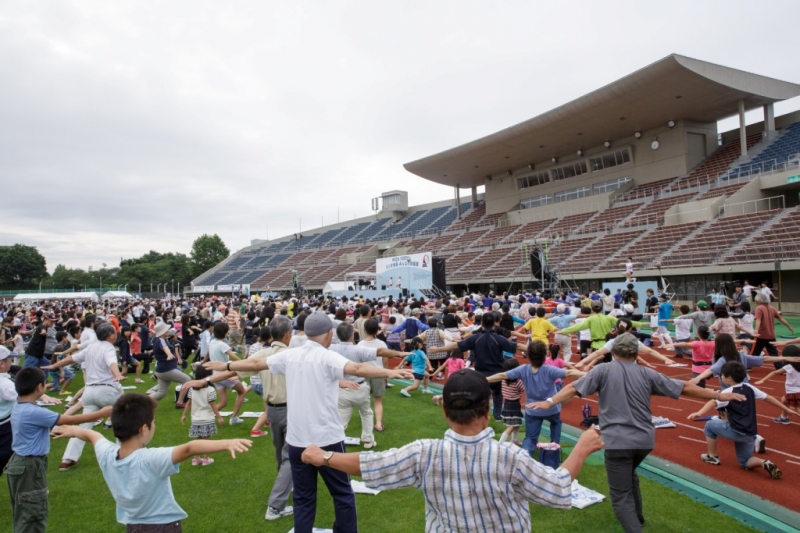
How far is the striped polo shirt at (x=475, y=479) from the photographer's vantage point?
196cm

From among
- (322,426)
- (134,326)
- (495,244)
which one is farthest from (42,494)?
(495,244)

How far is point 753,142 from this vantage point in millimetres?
29797

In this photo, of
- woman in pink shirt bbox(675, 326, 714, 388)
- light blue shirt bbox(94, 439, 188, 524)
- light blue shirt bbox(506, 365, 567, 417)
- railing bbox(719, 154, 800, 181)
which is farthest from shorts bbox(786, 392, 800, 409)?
railing bbox(719, 154, 800, 181)

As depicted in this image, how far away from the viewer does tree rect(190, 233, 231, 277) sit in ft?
308

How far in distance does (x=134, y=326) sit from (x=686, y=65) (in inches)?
1083

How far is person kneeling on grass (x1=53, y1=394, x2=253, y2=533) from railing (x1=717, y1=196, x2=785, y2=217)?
29149 millimetres

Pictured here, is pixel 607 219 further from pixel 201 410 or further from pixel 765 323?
pixel 201 410

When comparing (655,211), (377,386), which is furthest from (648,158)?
(377,386)

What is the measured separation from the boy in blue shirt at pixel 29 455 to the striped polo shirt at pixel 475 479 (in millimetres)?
2971

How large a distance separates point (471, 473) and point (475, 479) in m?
0.03

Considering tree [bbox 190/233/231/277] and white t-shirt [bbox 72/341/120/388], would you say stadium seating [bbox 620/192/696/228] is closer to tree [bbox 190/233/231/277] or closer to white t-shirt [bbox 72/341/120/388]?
white t-shirt [bbox 72/341/120/388]

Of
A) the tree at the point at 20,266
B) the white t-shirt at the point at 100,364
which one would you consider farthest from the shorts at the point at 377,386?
the tree at the point at 20,266

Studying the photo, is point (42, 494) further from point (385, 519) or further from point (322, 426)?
point (385, 519)

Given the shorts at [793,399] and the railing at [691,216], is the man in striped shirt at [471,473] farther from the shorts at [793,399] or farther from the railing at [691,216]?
the railing at [691,216]
